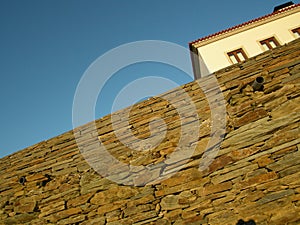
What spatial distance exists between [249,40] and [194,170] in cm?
1256

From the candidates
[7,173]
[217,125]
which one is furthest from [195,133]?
[7,173]

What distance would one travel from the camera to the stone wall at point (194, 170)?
2.87 metres

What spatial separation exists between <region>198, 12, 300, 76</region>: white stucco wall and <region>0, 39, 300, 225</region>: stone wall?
32.1 feet

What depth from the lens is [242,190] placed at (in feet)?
9.55

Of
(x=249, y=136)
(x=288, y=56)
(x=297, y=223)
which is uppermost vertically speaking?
(x=288, y=56)

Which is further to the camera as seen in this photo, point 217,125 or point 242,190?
point 217,125

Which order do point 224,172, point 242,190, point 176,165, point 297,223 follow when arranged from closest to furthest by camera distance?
point 297,223, point 242,190, point 224,172, point 176,165

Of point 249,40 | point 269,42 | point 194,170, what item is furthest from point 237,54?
point 194,170

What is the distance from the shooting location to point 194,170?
10.7ft

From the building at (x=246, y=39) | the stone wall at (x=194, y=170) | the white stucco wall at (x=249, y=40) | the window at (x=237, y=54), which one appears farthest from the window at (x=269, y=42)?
the stone wall at (x=194, y=170)

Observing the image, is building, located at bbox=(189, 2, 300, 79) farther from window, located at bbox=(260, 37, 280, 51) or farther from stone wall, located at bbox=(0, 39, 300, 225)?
stone wall, located at bbox=(0, 39, 300, 225)

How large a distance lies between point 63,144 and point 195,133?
234 centimetres

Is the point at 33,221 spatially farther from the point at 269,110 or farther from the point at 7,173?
the point at 269,110

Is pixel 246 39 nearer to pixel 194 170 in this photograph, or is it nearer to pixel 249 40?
pixel 249 40
